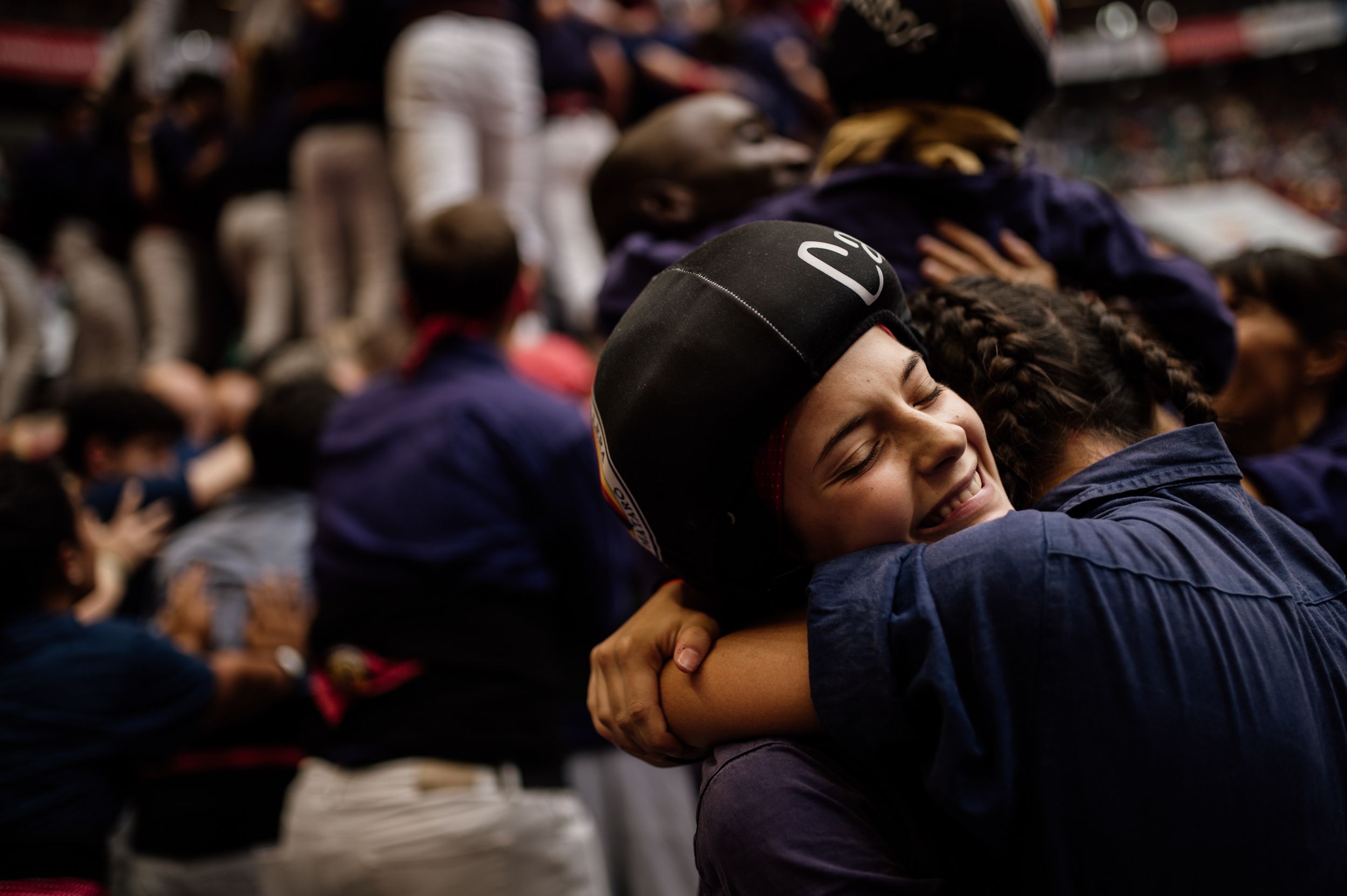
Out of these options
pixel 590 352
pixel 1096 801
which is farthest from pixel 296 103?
pixel 1096 801

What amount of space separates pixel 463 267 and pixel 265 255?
3.49 metres

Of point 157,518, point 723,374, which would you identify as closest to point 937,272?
point 723,374

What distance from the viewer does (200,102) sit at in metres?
6.11

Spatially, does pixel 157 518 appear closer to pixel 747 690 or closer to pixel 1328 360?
pixel 747 690

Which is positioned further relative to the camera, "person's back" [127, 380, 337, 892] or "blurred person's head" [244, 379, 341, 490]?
"blurred person's head" [244, 379, 341, 490]

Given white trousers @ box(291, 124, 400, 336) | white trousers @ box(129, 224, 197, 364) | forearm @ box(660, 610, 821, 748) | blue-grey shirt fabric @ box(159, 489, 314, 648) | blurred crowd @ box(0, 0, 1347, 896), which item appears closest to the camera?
forearm @ box(660, 610, 821, 748)

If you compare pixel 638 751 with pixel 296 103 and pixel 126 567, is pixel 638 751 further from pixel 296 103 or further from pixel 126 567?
pixel 296 103

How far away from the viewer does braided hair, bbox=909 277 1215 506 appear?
3.74 ft

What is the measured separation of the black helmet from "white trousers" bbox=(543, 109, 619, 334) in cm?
340

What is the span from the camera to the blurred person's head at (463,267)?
2.27m

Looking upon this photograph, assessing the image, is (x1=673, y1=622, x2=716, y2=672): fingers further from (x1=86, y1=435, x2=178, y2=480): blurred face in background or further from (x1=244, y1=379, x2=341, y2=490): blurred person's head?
(x1=86, y1=435, x2=178, y2=480): blurred face in background

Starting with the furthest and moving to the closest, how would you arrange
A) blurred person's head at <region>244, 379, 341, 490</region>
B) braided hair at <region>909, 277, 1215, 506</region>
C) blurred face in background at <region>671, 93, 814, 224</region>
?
blurred person's head at <region>244, 379, 341, 490</region> < blurred face in background at <region>671, 93, 814, 224</region> < braided hair at <region>909, 277, 1215, 506</region>

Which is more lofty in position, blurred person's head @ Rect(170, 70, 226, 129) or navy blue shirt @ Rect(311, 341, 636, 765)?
blurred person's head @ Rect(170, 70, 226, 129)

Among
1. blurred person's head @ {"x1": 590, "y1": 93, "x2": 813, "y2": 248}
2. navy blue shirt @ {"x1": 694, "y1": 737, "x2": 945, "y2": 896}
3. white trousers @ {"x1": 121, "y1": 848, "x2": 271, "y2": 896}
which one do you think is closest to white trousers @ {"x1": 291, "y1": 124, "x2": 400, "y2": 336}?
white trousers @ {"x1": 121, "y1": 848, "x2": 271, "y2": 896}
